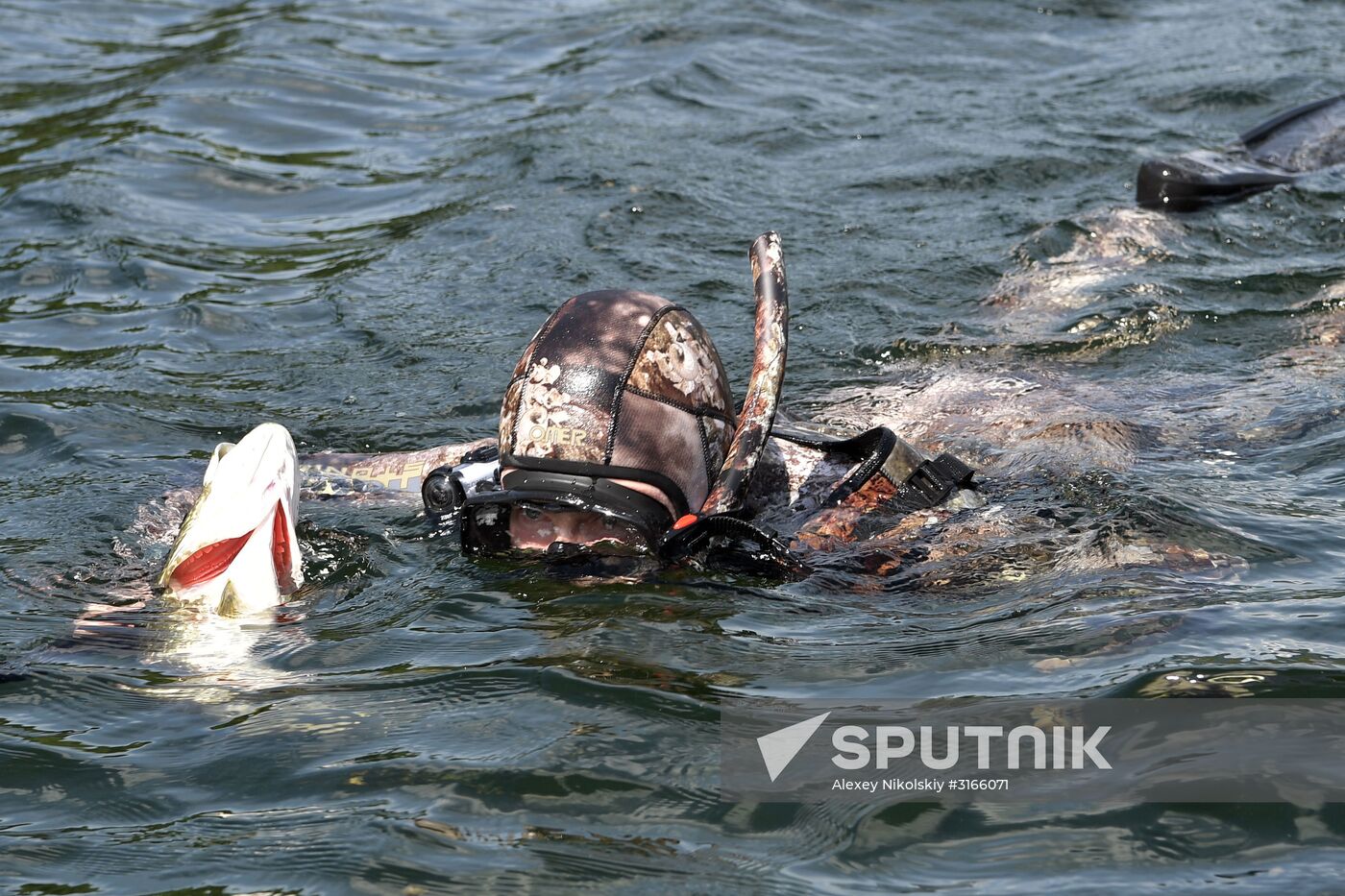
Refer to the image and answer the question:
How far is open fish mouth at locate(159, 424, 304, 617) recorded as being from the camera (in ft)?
13.3

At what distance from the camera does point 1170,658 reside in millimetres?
3621

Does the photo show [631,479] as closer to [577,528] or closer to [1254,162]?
[577,528]

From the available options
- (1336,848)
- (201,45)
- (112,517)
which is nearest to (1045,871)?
(1336,848)

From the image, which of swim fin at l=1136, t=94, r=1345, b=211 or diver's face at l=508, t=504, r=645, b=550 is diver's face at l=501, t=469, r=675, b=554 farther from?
swim fin at l=1136, t=94, r=1345, b=211

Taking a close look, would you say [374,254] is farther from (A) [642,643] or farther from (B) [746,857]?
(B) [746,857]

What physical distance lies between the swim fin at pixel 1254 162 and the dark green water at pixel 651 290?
0.15 meters

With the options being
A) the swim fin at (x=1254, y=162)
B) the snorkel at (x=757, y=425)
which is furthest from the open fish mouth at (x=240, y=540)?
the swim fin at (x=1254, y=162)

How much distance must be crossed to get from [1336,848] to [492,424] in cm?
379

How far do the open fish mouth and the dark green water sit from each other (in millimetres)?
147

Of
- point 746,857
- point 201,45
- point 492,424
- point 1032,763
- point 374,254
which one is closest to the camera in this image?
point 746,857

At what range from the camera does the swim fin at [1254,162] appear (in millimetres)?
7477

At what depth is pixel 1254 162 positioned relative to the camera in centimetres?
785

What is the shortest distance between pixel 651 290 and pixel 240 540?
3479 mm

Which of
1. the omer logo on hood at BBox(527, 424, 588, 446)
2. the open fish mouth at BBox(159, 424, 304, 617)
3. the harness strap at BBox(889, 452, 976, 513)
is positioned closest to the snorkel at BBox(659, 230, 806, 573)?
the omer logo on hood at BBox(527, 424, 588, 446)
